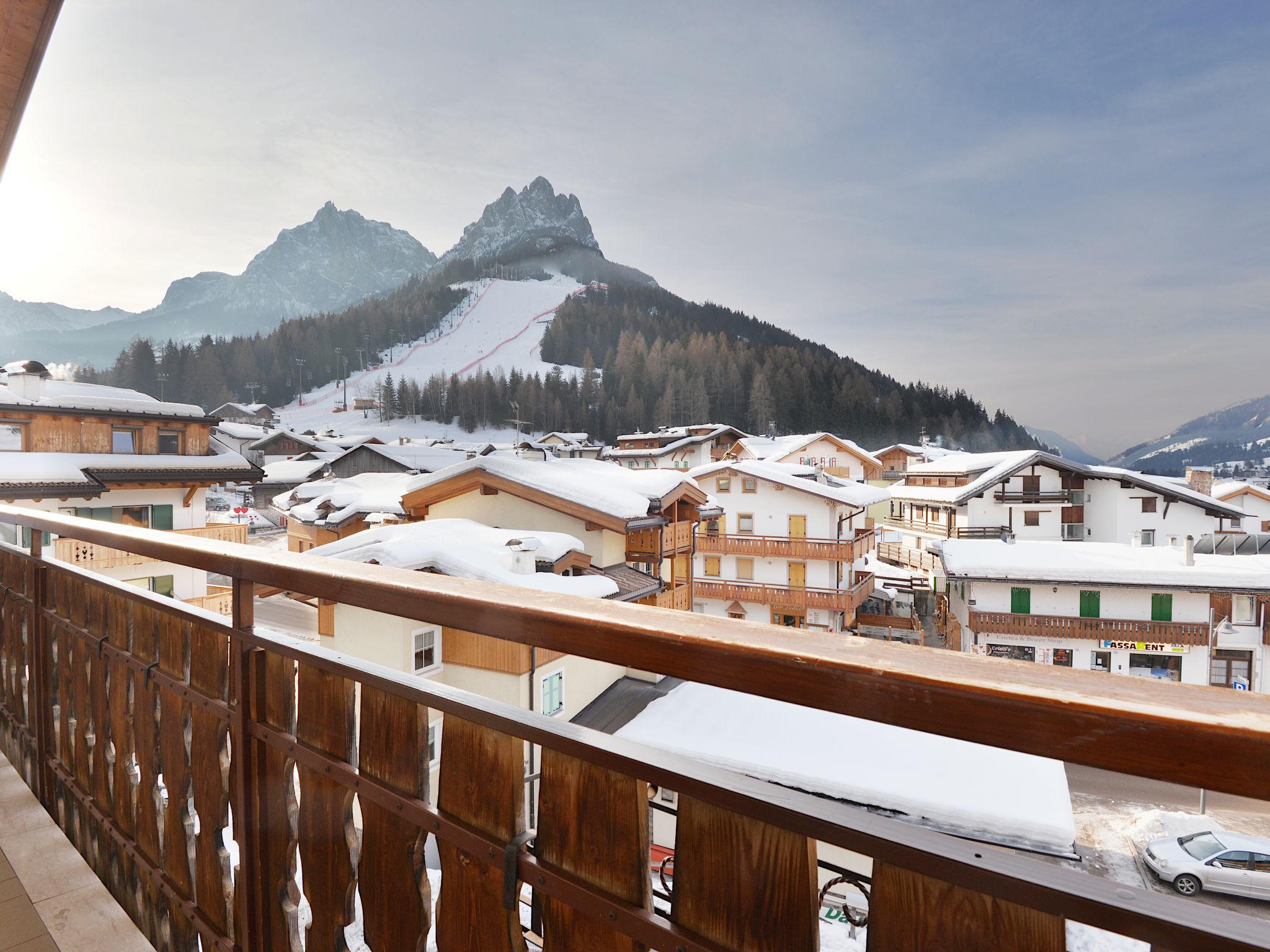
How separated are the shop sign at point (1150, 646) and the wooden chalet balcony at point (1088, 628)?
0.08 meters

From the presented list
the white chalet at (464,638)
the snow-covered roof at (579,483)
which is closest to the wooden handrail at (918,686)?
the white chalet at (464,638)

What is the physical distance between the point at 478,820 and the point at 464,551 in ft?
24.3

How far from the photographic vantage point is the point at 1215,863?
23.9ft

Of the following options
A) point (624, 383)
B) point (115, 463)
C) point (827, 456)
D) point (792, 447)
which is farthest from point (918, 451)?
point (624, 383)

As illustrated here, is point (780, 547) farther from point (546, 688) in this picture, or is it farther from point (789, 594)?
point (546, 688)

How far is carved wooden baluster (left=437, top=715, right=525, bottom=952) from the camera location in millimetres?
821

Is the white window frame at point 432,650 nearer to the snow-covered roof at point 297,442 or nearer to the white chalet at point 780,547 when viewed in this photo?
the white chalet at point 780,547

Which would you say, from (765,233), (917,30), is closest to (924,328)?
(765,233)

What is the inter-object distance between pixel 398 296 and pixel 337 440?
70.7m

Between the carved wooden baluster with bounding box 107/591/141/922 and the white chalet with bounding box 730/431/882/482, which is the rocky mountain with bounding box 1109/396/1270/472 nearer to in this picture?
the white chalet with bounding box 730/431/882/482

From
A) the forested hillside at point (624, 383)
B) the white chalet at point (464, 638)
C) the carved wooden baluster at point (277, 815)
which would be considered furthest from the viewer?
the forested hillside at point (624, 383)

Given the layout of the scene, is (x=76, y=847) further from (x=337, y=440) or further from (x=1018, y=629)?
(x=337, y=440)

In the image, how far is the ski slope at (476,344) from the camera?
3157 inches

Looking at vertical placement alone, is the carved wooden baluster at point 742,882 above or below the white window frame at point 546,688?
above
